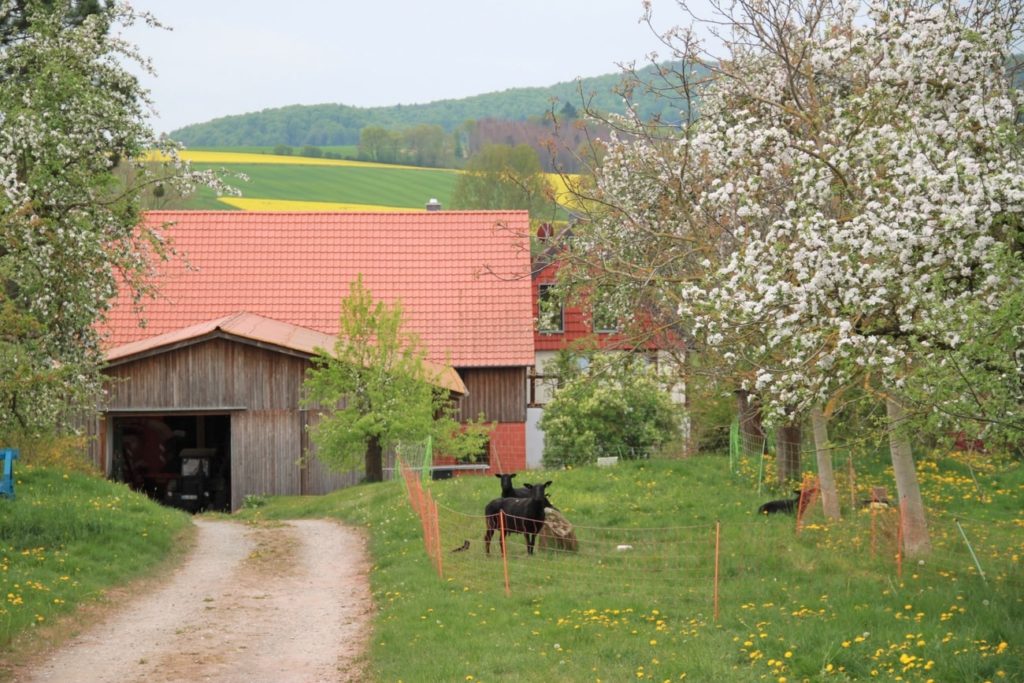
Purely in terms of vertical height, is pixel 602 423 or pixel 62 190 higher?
pixel 62 190

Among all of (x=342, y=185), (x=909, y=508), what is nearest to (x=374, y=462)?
(x=909, y=508)

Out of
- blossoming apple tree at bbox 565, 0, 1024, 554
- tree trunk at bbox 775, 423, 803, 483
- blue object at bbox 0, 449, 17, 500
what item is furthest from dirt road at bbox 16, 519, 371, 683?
tree trunk at bbox 775, 423, 803, 483

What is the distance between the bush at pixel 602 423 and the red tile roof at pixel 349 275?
545 centimetres

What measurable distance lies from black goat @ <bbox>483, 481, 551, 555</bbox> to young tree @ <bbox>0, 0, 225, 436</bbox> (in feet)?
22.1

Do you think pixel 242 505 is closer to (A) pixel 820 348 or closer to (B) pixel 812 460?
(B) pixel 812 460

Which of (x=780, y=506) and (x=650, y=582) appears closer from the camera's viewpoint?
(x=650, y=582)

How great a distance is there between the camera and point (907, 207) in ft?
37.4

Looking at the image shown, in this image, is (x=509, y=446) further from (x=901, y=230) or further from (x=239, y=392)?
(x=901, y=230)

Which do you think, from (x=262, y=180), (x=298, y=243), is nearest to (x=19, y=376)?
(x=298, y=243)

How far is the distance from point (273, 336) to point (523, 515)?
19.8 meters

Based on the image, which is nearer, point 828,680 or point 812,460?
point 828,680

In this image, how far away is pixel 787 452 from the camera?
2752cm

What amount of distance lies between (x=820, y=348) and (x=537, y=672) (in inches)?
179

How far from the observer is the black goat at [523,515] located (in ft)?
63.3
